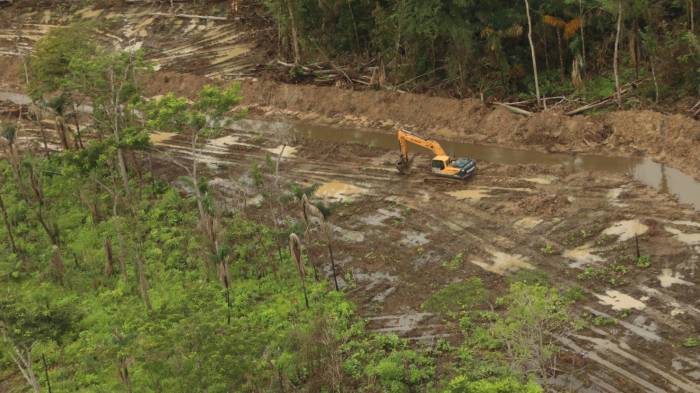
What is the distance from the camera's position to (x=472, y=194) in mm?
30812

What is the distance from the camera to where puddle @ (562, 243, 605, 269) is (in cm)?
2480

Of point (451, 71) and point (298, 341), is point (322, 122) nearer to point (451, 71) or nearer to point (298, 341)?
point (451, 71)

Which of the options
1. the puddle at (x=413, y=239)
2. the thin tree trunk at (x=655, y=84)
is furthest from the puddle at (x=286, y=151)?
the thin tree trunk at (x=655, y=84)

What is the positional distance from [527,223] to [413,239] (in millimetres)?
4310

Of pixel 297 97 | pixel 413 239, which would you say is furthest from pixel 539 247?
pixel 297 97

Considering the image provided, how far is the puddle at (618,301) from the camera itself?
72.6 feet

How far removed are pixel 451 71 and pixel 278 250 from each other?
17.0m

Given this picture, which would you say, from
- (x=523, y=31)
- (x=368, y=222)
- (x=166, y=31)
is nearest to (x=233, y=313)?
(x=368, y=222)

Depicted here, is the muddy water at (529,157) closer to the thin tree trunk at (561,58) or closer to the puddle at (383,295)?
the thin tree trunk at (561,58)

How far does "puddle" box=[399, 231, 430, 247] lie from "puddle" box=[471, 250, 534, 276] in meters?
2.51

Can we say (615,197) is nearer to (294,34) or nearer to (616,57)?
→ (616,57)

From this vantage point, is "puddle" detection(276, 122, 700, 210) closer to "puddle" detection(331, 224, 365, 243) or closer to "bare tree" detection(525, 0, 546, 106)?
"bare tree" detection(525, 0, 546, 106)

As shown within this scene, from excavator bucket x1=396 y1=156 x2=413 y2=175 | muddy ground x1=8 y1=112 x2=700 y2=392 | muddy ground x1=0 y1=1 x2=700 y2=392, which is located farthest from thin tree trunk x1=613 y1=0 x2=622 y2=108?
excavator bucket x1=396 y1=156 x2=413 y2=175

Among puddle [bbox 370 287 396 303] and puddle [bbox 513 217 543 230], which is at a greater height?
puddle [bbox 513 217 543 230]
